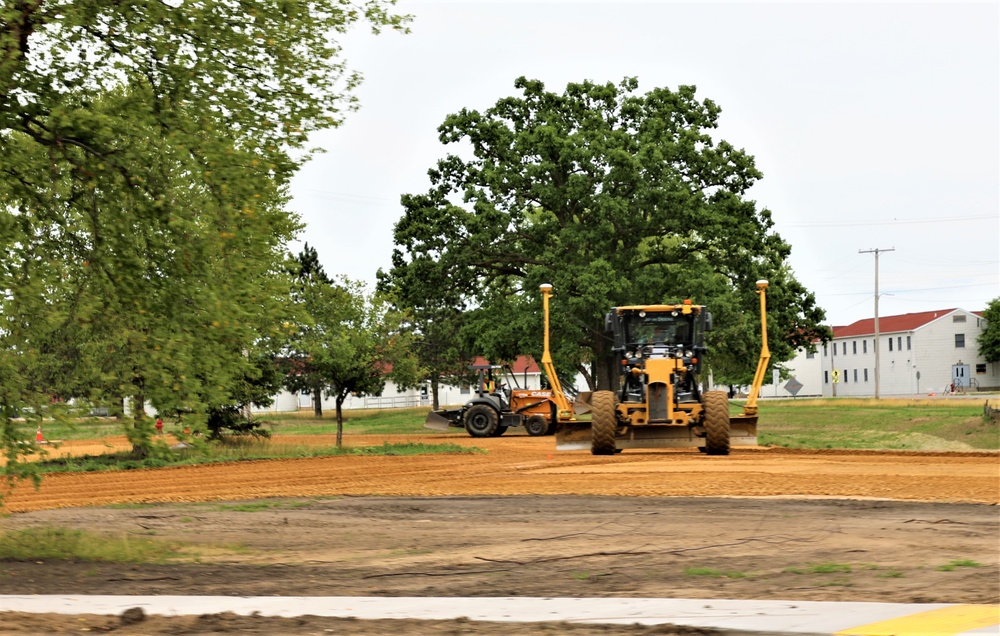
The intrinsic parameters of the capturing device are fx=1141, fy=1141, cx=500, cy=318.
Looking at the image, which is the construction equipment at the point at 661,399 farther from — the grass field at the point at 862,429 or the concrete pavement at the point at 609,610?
the concrete pavement at the point at 609,610

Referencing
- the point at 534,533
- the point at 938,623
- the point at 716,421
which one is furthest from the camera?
the point at 716,421

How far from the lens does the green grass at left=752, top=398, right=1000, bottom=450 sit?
100 feet

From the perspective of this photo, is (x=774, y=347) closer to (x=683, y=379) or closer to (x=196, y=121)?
(x=683, y=379)

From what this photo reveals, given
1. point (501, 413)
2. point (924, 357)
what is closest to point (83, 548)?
point (501, 413)

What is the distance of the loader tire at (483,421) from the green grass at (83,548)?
28.0 meters

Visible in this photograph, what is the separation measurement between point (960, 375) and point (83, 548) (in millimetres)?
97055

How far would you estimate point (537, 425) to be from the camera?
40.4 meters

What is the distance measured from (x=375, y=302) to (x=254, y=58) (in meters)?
38.0

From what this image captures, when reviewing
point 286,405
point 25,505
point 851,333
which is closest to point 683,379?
point 25,505

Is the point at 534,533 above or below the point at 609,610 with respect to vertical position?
below

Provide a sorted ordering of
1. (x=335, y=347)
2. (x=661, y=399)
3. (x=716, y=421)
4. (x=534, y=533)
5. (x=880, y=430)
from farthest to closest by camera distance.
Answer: (x=880, y=430), (x=335, y=347), (x=661, y=399), (x=716, y=421), (x=534, y=533)

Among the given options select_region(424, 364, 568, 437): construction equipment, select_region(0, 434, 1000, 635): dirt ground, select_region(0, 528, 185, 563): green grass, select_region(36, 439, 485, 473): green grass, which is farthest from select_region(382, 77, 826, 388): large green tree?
select_region(0, 528, 185, 563): green grass

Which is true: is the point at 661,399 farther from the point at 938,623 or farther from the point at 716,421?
the point at 938,623

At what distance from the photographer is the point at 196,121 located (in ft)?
39.0
